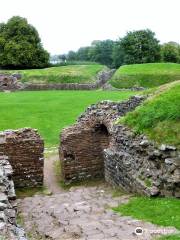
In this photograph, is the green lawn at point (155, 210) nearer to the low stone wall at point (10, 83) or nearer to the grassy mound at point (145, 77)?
the grassy mound at point (145, 77)

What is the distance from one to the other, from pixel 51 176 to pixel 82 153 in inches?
67.3

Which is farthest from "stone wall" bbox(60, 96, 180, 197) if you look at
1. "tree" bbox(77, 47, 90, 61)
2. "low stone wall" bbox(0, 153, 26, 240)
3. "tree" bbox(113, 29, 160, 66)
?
"tree" bbox(77, 47, 90, 61)

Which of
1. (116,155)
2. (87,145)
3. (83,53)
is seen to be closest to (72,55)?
(83,53)

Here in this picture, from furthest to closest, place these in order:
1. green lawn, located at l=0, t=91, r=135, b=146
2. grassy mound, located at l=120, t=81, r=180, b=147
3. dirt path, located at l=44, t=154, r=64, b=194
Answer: green lawn, located at l=0, t=91, r=135, b=146 → dirt path, located at l=44, t=154, r=64, b=194 → grassy mound, located at l=120, t=81, r=180, b=147

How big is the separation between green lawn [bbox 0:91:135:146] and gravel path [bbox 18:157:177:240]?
10.5 meters

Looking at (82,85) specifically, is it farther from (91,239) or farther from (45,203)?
(91,239)

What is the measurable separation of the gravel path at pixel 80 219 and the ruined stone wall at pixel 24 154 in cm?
270

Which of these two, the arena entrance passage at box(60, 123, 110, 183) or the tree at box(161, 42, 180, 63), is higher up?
the tree at box(161, 42, 180, 63)

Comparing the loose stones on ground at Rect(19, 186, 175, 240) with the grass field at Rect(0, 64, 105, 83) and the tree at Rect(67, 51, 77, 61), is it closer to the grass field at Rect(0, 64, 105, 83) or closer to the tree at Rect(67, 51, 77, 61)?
the grass field at Rect(0, 64, 105, 83)

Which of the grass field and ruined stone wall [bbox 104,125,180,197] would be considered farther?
the grass field

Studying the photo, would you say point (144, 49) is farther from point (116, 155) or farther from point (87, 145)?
point (116, 155)

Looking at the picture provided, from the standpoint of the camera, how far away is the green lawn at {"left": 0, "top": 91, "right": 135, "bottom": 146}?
27.3 m

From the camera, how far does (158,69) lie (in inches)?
2283

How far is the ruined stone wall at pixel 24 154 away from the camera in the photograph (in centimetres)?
1758
